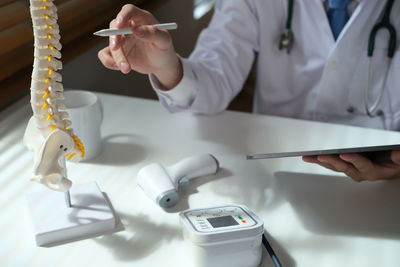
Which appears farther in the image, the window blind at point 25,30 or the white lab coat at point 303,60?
the white lab coat at point 303,60

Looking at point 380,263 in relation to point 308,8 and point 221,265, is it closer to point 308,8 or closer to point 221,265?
point 221,265

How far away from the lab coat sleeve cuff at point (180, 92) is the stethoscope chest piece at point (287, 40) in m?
0.34

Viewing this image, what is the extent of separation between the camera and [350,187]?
2.77 feet

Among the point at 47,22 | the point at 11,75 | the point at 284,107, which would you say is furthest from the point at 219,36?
the point at 47,22

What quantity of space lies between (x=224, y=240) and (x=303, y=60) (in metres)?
0.84

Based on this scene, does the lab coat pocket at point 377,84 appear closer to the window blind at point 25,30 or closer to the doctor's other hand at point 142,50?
the doctor's other hand at point 142,50

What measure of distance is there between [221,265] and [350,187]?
1.12 ft

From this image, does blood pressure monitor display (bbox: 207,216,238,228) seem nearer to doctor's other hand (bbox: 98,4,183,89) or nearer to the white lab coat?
doctor's other hand (bbox: 98,4,183,89)

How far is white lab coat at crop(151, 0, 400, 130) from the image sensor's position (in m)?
1.21

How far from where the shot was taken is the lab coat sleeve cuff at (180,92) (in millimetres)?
1053

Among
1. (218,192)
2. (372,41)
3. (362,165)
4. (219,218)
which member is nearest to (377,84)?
(372,41)

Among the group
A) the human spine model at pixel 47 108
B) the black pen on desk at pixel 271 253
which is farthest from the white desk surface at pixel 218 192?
the human spine model at pixel 47 108

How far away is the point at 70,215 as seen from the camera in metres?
0.71

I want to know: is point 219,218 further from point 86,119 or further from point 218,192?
point 86,119
